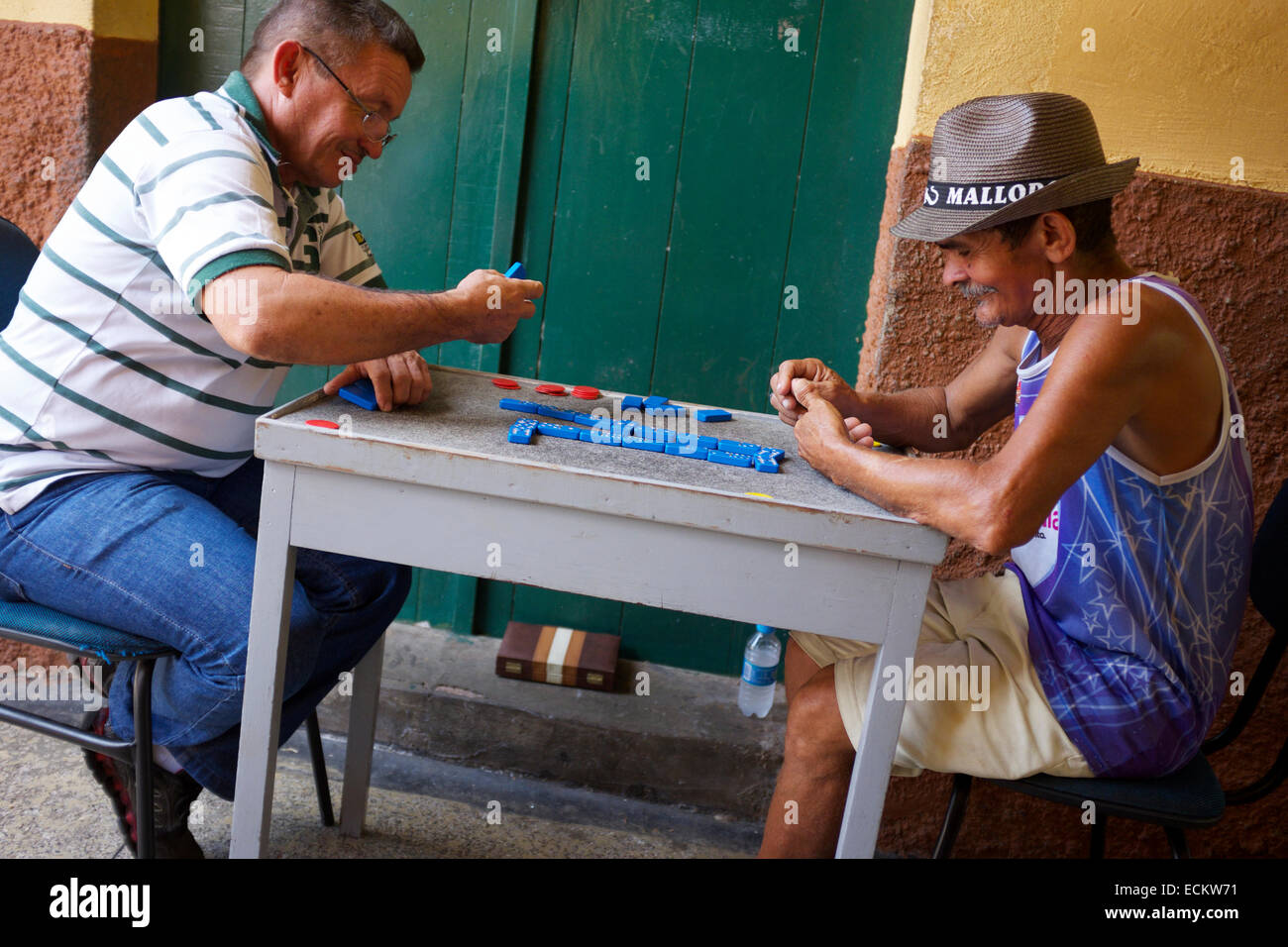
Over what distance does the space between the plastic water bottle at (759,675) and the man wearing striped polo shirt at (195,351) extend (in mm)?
1230

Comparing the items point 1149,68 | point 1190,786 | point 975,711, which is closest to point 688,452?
point 975,711

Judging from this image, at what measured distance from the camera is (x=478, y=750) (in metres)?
2.67

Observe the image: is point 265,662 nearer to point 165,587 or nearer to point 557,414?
point 165,587

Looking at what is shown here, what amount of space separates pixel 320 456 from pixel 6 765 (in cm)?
157

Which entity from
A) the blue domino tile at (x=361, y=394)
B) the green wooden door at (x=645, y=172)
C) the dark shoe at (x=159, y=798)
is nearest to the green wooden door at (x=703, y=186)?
the green wooden door at (x=645, y=172)

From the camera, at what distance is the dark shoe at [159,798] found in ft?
6.04

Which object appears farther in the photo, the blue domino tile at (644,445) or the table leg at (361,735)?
the table leg at (361,735)

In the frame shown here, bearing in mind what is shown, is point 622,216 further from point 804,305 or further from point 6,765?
point 6,765

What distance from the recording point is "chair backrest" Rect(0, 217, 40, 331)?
1883 millimetres

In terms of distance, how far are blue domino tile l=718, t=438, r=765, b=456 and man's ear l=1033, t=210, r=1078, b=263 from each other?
1.85ft

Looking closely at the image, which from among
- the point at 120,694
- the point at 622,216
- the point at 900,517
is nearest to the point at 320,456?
the point at 120,694

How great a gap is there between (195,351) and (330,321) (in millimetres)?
387

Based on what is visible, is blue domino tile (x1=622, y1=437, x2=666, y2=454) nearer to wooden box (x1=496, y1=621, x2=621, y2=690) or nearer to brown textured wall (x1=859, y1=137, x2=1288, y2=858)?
brown textured wall (x1=859, y1=137, x2=1288, y2=858)

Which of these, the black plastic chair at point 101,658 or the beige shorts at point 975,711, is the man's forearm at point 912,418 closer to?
the beige shorts at point 975,711
